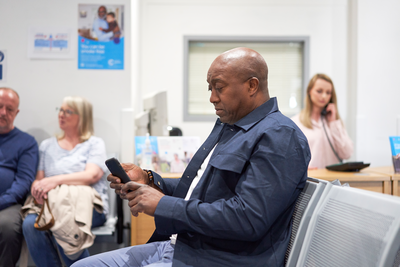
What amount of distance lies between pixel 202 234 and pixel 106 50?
7.80 feet

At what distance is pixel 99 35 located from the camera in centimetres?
310

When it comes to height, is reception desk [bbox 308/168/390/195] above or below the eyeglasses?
below

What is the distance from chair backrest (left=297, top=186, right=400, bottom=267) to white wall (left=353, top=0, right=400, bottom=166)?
3780 millimetres

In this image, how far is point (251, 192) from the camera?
3.57 feet

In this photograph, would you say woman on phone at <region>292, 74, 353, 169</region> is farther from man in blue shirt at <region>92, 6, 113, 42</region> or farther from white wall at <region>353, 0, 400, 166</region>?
man in blue shirt at <region>92, 6, 113, 42</region>

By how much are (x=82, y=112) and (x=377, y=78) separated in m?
3.69

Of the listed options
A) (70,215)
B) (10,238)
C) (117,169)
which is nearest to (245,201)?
(117,169)

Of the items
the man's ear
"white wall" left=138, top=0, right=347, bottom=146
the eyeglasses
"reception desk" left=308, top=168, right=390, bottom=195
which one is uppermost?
"white wall" left=138, top=0, right=347, bottom=146

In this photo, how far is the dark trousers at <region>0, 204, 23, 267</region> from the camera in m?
2.28

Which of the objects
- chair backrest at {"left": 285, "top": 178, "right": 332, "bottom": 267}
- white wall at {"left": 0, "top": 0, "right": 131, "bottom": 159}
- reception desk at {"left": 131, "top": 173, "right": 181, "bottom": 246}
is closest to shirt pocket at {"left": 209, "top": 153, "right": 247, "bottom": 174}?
chair backrest at {"left": 285, "top": 178, "right": 332, "bottom": 267}

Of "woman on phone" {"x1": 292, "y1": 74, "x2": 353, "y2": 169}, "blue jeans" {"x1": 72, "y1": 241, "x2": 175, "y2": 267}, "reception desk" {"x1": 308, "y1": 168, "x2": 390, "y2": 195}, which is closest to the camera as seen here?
"blue jeans" {"x1": 72, "y1": 241, "x2": 175, "y2": 267}

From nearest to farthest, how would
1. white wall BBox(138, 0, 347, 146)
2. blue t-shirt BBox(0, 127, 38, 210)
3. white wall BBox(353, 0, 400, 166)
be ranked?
blue t-shirt BBox(0, 127, 38, 210), white wall BBox(353, 0, 400, 166), white wall BBox(138, 0, 347, 146)

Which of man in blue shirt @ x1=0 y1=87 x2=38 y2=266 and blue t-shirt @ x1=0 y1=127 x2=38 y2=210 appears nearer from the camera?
man in blue shirt @ x1=0 y1=87 x2=38 y2=266

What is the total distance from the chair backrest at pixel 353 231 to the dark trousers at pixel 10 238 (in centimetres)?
205
